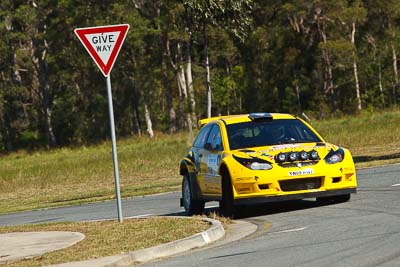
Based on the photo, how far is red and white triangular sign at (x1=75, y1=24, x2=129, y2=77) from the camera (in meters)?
14.3

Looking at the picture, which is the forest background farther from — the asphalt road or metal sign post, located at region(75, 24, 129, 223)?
metal sign post, located at region(75, 24, 129, 223)

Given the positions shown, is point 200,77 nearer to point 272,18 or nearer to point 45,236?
point 272,18

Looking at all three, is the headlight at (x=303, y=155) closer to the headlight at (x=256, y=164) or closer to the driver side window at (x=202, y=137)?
the headlight at (x=256, y=164)

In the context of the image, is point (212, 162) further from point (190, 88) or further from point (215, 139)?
point (190, 88)

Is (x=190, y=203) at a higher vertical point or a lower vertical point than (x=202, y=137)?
lower

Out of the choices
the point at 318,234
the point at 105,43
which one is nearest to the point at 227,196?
the point at 105,43

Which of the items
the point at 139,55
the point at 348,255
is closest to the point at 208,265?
the point at 348,255

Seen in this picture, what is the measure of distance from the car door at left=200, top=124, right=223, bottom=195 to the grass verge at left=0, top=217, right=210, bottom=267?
108cm

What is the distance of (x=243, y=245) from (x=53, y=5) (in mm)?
61701

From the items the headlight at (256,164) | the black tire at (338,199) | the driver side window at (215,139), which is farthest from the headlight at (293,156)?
the driver side window at (215,139)

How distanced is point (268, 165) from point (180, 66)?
56680 millimetres

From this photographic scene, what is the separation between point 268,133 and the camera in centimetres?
1577

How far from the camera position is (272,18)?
3004 inches

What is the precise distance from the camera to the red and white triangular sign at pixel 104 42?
14.3 m
